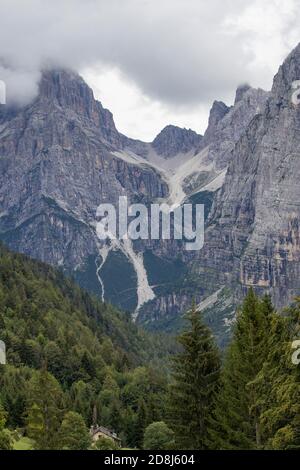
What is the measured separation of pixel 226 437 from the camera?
4331 cm

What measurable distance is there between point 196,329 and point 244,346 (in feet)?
14.2

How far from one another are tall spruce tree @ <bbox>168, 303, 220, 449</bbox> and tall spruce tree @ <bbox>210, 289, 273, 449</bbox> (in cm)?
204

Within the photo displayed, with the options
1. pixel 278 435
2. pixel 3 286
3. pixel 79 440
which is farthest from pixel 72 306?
pixel 278 435

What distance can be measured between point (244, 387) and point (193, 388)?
5.07 m

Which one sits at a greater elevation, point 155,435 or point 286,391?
point 286,391

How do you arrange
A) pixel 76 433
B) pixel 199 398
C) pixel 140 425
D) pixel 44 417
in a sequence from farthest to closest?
pixel 140 425, pixel 76 433, pixel 44 417, pixel 199 398

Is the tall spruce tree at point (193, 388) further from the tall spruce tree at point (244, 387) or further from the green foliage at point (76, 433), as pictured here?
the green foliage at point (76, 433)

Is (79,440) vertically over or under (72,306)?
under

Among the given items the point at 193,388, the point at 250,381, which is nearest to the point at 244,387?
the point at 250,381

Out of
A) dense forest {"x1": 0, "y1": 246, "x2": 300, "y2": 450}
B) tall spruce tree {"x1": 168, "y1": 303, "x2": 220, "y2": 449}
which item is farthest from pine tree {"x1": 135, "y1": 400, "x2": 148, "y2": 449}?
tall spruce tree {"x1": 168, "y1": 303, "x2": 220, "y2": 449}

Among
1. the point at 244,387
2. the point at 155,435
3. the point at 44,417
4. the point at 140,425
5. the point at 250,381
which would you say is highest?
the point at 250,381

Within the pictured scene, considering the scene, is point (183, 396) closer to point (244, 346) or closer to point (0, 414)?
point (244, 346)

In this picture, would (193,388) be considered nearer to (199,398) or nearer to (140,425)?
(199,398)

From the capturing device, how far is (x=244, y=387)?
41.7m
